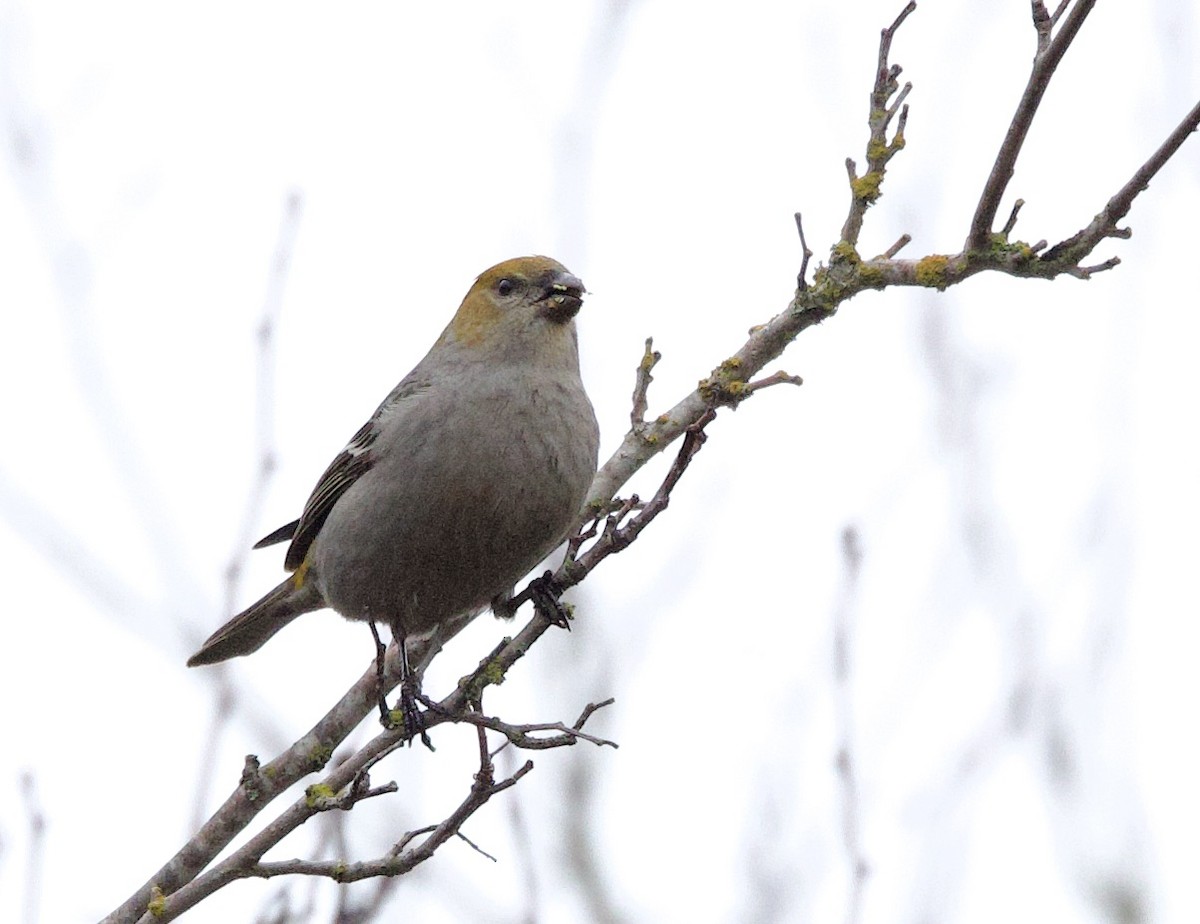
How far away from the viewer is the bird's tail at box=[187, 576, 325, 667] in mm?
6473

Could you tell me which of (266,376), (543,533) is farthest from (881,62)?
(266,376)

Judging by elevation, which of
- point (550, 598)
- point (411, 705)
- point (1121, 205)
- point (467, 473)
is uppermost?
point (1121, 205)

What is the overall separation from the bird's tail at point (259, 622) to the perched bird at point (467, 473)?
25 cm

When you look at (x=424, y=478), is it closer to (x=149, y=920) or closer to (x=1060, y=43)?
(x=149, y=920)

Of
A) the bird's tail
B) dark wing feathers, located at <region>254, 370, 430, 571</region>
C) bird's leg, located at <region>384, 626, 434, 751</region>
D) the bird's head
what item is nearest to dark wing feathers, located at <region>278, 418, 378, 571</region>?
dark wing feathers, located at <region>254, 370, 430, 571</region>

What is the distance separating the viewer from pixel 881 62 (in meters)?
4.51

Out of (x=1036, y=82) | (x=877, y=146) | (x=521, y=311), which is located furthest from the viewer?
(x=521, y=311)

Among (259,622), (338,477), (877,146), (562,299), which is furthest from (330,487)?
(877,146)

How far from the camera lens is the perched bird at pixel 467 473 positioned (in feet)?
17.4

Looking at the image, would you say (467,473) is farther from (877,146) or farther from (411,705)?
(877,146)

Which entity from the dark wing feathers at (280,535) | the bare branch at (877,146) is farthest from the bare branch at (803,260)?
the dark wing feathers at (280,535)

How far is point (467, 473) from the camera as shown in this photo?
211 inches

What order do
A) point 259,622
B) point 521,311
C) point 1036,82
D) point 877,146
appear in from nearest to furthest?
point 1036,82
point 877,146
point 521,311
point 259,622

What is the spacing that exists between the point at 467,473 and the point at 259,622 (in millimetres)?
1704
